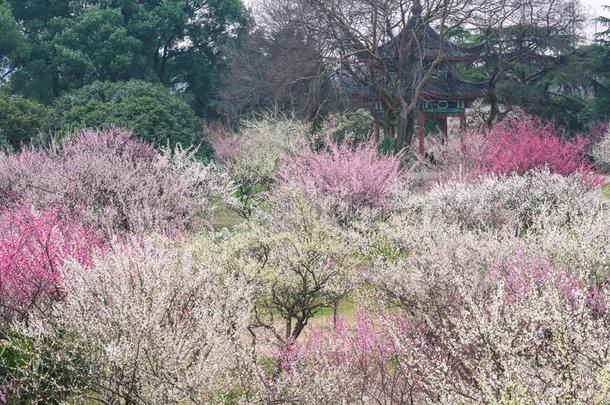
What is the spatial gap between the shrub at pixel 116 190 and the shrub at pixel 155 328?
400 cm

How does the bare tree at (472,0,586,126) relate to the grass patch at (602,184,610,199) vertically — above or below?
above

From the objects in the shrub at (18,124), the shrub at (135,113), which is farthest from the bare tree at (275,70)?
the shrub at (18,124)

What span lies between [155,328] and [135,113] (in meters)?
15.1

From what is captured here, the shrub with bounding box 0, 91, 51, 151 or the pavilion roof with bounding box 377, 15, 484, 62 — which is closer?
the shrub with bounding box 0, 91, 51, 151

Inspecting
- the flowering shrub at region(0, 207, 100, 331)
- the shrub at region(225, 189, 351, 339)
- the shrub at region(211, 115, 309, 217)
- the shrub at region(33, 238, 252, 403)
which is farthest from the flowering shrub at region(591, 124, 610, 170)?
the shrub at region(33, 238, 252, 403)

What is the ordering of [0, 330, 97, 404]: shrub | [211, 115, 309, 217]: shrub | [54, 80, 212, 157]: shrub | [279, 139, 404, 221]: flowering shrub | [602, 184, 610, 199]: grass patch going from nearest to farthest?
1. [0, 330, 97, 404]: shrub
2. [279, 139, 404, 221]: flowering shrub
3. [211, 115, 309, 217]: shrub
4. [54, 80, 212, 157]: shrub
5. [602, 184, 610, 199]: grass patch

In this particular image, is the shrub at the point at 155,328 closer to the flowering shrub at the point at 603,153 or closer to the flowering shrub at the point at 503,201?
the flowering shrub at the point at 503,201

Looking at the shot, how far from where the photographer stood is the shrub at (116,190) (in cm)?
1125

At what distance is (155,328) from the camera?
521 centimetres

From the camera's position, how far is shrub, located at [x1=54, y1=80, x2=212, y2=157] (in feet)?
62.7

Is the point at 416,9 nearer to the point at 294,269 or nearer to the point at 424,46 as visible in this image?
the point at 424,46

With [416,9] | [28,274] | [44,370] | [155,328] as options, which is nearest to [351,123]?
[416,9]

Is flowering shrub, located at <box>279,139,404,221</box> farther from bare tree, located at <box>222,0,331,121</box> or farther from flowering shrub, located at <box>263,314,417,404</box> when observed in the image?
bare tree, located at <box>222,0,331,121</box>

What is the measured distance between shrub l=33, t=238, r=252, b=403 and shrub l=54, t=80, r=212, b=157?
12.6 metres
